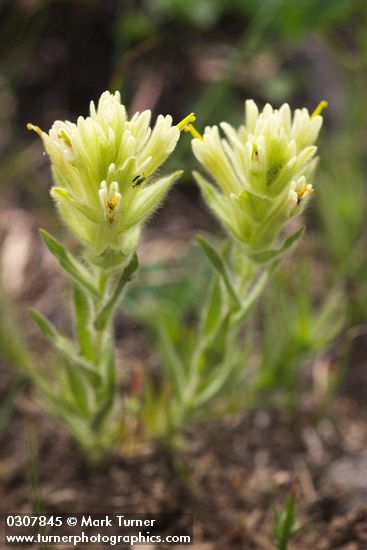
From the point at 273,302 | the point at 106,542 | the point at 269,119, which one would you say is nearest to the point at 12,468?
the point at 106,542

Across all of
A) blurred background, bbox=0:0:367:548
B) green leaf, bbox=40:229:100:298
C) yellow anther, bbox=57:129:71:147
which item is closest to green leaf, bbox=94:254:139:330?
green leaf, bbox=40:229:100:298

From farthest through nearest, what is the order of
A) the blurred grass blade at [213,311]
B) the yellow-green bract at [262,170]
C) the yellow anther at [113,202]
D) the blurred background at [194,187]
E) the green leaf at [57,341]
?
the blurred background at [194,187], the blurred grass blade at [213,311], the green leaf at [57,341], the yellow-green bract at [262,170], the yellow anther at [113,202]

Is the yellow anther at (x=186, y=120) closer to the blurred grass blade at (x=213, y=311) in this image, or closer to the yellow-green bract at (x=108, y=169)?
the yellow-green bract at (x=108, y=169)

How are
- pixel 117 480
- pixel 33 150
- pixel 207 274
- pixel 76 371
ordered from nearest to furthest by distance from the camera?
1. pixel 76 371
2. pixel 117 480
3. pixel 207 274
4. pixel 33 150

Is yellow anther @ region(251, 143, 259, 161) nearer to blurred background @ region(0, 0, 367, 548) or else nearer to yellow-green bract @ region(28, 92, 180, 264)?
yellow-green bract @ region(28, 92, 180, 264)

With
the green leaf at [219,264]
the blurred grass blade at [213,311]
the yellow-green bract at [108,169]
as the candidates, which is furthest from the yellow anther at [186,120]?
the blurred grass blade at [213,311]

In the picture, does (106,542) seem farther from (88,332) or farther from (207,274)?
(207,274)

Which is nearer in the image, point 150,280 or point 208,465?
point 208,465
